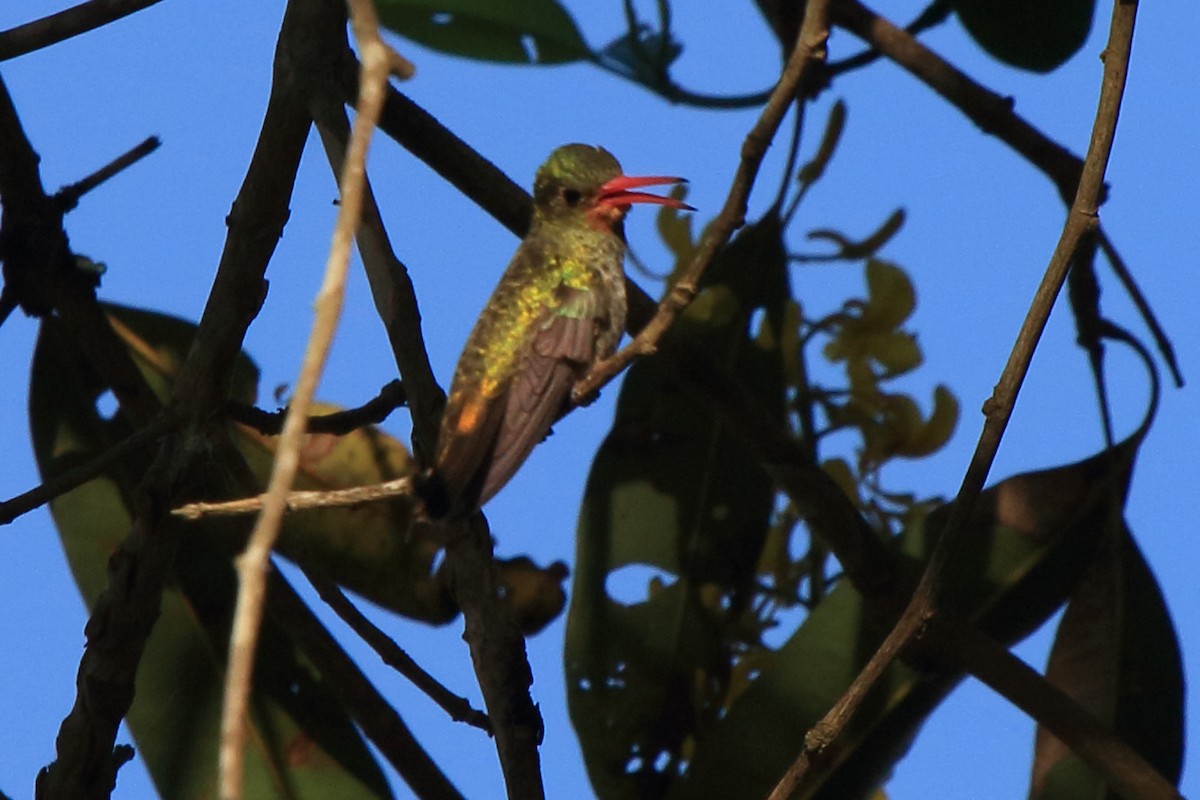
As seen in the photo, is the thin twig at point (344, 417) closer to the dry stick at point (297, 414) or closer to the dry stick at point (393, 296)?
the dry stick at point (393, 296)

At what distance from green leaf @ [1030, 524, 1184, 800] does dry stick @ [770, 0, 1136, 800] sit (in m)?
0.76

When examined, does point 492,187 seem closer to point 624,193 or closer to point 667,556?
point 624,193

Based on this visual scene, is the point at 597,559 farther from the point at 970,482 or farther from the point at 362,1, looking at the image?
the point at 362,1

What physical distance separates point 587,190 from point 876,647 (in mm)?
924

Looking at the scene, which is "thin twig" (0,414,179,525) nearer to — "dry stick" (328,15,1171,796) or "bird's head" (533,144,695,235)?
"dry stick" (328,15,1171,796)

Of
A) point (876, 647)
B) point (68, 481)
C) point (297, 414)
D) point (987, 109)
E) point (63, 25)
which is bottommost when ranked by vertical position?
point (297, 414)

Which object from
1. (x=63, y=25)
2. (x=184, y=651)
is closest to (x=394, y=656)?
(x=184, y=651)

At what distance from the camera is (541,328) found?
2.47 metres

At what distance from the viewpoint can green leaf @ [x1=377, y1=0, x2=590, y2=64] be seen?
335 cm

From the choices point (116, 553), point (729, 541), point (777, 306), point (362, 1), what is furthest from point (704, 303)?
point (362, 1)

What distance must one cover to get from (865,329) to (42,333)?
1.44 m

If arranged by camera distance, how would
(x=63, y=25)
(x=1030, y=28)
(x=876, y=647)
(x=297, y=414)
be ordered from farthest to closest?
(x=1030, y=28) < (x=876, y=647) < (x=63, y=25) < (x=297, y=414)

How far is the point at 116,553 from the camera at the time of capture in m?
2.22

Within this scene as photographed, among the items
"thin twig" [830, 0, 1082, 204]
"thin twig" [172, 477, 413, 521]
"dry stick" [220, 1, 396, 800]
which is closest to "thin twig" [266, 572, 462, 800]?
"thin twig" [172, 477, 413, 521]
